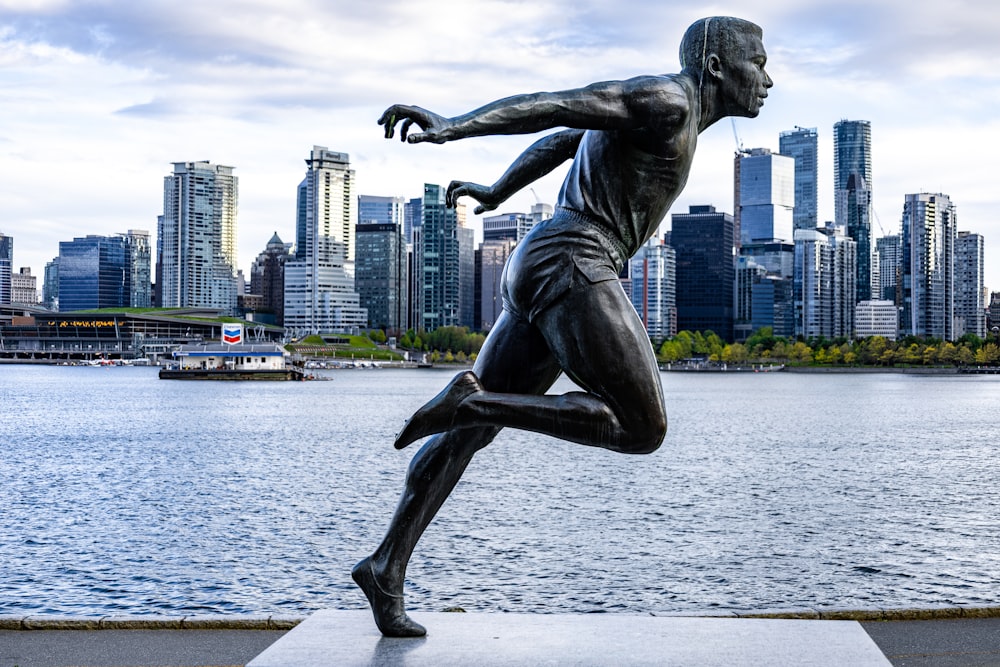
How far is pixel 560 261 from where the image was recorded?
6.34m

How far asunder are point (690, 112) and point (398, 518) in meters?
3.23

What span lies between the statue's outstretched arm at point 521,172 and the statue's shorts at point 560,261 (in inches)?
24.2

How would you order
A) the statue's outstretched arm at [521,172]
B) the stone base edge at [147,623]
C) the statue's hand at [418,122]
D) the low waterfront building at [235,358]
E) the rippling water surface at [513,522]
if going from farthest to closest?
the low waterfront building at [235,358] → the rippling water surface at [513,522] → the stone base edge at [147,623] → the statue's outstretched arm at [521,172] → the statue's hand at [418,122]

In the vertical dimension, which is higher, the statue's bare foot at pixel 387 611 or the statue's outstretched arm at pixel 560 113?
the statue's outstretched arm at pixel 560 113

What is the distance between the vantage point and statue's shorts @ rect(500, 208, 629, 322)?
629 cm

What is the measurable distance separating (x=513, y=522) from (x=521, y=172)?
896 inches

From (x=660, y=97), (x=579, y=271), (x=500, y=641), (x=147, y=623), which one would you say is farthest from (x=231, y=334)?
(x=660, y=97)

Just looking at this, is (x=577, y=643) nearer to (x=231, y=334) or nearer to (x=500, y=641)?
(x=500, y=641)

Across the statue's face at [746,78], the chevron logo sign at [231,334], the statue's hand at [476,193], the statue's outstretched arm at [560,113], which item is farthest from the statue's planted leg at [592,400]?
the chevron logo sign at [231,334]

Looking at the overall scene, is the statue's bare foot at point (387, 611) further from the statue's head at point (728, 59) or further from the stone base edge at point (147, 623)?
the statue's head at point (728, 59)

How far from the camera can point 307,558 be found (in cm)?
2325

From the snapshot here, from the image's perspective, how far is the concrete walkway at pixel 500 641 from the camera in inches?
244

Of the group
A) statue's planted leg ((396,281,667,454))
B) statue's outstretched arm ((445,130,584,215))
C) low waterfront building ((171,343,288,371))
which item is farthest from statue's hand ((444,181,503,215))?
low waterfront building ((171,343,288,371))

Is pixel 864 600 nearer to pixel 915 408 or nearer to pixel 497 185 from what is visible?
pixel 497 185
